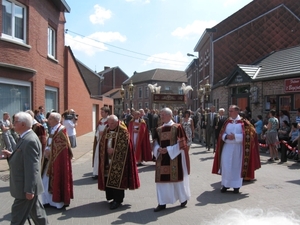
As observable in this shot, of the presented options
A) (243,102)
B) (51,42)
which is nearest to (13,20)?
(51,42)

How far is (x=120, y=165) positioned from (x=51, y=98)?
1154 cm

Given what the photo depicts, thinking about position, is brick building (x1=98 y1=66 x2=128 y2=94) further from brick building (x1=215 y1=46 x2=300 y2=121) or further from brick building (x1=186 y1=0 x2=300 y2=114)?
brick building (x1=215 y1=46 x2=300 y2=121)

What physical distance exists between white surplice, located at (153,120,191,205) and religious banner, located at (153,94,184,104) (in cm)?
1232

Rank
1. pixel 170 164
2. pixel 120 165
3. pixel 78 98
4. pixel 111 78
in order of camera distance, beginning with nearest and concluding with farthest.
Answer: pixel 170 164 < pixel 120 165 < pixel 78 98 < pixel 111 78

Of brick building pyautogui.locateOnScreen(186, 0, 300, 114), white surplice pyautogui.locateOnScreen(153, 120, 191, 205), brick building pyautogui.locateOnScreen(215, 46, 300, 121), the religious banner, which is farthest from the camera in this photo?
brick building pyautogui.locateOnScreen(186, 0, 300, 114)

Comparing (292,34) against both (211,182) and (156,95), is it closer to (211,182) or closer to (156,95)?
(156,95)

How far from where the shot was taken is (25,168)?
4090 mm

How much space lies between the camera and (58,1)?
16203mm

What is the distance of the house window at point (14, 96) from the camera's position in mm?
12234

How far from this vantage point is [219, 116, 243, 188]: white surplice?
7.26 m

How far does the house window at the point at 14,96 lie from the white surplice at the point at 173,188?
8320 millimetres

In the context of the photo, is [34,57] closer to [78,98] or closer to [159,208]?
[78,98]

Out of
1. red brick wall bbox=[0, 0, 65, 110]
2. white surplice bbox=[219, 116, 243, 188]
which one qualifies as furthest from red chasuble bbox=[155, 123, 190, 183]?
red brick wall bbox=[0, 0, 65, 110]

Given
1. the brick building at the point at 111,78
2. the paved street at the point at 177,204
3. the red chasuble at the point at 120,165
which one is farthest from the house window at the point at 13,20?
the brick building at the point at 111,78
